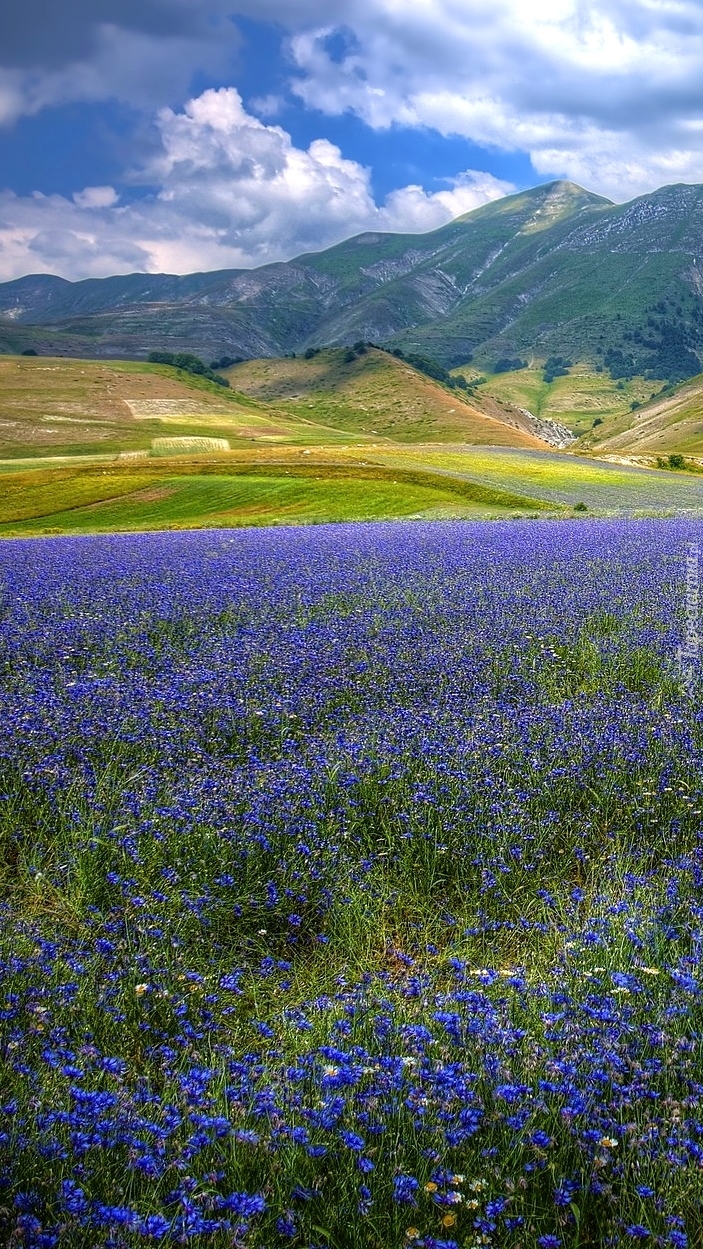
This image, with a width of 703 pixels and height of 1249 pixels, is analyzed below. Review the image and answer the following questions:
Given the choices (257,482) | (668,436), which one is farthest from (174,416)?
(668,436)

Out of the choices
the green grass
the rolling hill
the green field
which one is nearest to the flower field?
the green grass

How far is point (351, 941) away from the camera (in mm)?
4473

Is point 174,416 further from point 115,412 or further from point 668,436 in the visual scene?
point 668,436

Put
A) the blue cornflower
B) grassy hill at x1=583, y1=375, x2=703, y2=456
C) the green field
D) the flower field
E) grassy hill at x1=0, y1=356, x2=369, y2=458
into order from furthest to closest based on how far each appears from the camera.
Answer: grassy hill at x1=583, y1=375, x2=703, y2=456, grassy hill at x1=0, y1=356, x2=369, y2=458, the green field, the flower field, the blue cornflower

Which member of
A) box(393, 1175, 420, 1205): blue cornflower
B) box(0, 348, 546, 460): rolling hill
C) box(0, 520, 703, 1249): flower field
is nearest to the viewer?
box(393, 1175, 420, 1205): blue cornflower

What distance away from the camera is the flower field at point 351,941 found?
2.55 m

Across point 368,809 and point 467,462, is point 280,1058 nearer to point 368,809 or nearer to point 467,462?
point 368,809

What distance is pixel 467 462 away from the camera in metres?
69.1

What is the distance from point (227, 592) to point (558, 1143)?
11688 millimetres

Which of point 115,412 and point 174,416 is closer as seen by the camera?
point 115,412

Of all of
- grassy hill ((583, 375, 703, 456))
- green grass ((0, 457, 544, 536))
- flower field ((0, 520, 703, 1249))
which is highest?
grassy hill ((583, 375, 703, 456))

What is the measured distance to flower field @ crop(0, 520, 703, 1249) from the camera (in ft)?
8.36

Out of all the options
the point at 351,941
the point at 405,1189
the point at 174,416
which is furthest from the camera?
the point at 174,416

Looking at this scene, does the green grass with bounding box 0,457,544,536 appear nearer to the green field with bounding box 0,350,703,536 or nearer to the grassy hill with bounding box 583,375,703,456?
the green field with bounding box 0,350,703,536
